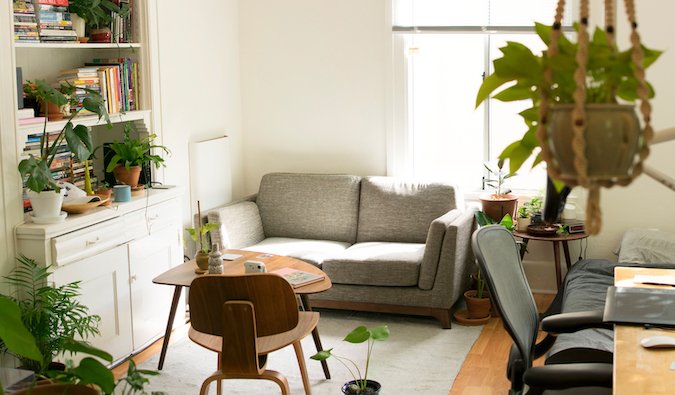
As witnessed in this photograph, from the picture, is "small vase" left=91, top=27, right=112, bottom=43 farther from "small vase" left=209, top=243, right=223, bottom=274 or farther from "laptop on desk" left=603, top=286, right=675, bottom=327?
"laptop on desk" left=603, top=286, right=675, bottom=327

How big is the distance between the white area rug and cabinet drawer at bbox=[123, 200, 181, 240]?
73 cm

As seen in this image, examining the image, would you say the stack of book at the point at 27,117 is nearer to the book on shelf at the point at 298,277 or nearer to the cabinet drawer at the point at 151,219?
the cabinet drawer at the point at 151,219

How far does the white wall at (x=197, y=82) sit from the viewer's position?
455 cm

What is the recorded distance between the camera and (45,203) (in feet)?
10.5

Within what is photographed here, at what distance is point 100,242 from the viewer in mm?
3523

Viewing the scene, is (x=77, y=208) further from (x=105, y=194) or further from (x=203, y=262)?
(x=203, y=262)

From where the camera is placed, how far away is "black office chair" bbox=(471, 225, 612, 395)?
197 centimetres

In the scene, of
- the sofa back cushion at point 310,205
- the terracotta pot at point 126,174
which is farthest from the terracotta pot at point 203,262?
the sofa back cushion at point 310,205

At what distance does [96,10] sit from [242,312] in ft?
6.92

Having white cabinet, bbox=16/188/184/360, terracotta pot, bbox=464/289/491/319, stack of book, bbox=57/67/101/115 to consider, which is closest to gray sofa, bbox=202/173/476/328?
terracotta pot, bbox=464/289/491/319

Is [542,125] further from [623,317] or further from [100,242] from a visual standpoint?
[100,242]

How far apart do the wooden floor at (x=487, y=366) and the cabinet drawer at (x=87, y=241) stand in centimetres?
195

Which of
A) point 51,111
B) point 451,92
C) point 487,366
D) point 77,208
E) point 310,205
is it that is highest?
point 451,92

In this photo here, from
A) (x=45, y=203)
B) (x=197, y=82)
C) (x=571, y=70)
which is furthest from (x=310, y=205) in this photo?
(x=571, y=70)
